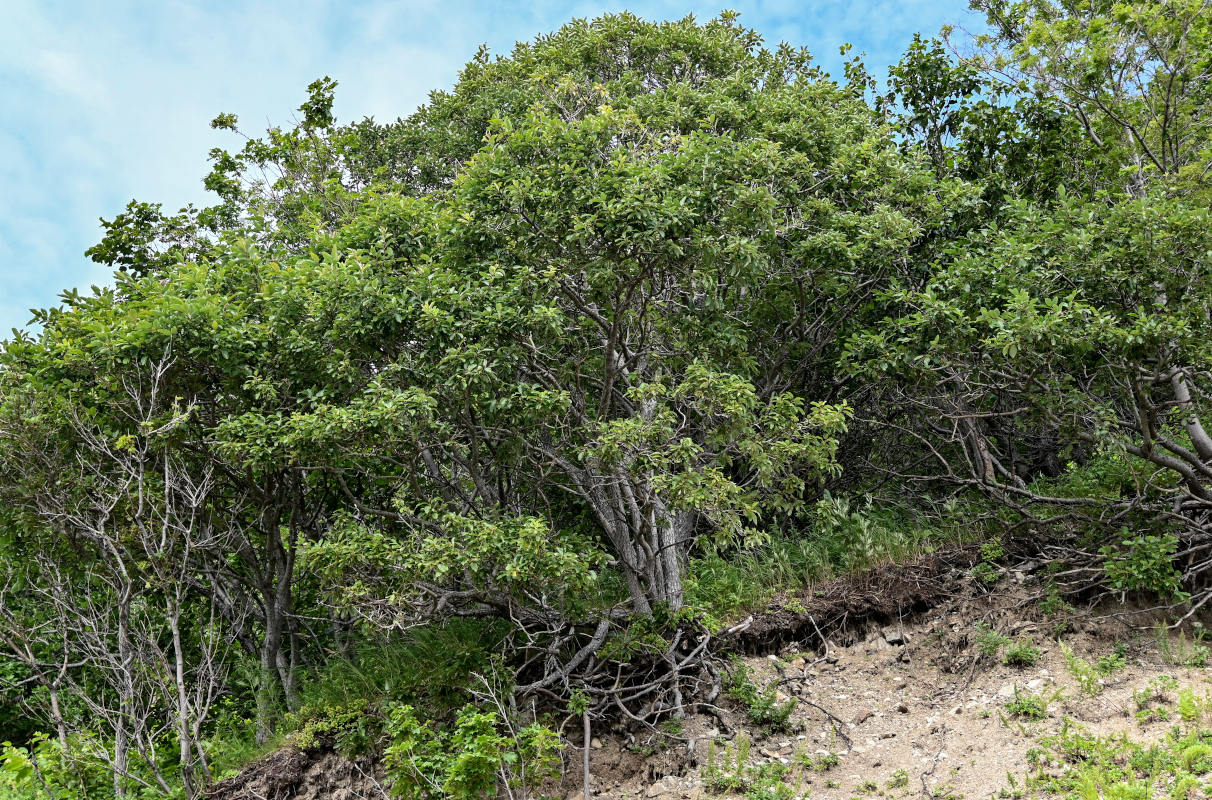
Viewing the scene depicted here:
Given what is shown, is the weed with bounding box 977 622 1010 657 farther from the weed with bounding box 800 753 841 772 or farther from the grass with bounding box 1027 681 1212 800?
the weed with bounding box 800 753 841 772

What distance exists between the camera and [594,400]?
9.96 metres

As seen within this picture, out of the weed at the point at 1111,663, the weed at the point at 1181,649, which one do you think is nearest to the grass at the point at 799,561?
the weed at the point at 1111,663

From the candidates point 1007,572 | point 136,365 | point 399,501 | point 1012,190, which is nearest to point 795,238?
point 1012,190

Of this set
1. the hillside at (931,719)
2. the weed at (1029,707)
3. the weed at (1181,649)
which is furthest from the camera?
the weed at (1181,649)

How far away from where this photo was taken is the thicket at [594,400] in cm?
750

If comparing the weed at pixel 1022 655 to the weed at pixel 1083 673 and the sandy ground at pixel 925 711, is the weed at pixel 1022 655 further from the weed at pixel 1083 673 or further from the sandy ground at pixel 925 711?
the weed at pixel 1083 673

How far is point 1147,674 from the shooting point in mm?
7840

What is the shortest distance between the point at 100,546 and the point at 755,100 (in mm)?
9510

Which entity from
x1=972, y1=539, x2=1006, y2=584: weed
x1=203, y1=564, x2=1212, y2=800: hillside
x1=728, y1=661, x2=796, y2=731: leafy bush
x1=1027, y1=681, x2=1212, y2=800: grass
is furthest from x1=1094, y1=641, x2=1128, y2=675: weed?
x1=728, y1=661, x2=796, y2=731: leafy bush

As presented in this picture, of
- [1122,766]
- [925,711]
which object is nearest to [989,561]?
[925,711]

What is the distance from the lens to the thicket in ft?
24.6

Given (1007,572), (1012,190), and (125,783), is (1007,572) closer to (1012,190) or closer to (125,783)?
(1012,190)

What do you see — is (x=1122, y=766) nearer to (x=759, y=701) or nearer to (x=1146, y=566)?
(x=1146, y=566)

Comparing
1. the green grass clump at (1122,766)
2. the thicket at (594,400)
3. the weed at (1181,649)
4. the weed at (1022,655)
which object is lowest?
the green grass clump at (1122,766)
